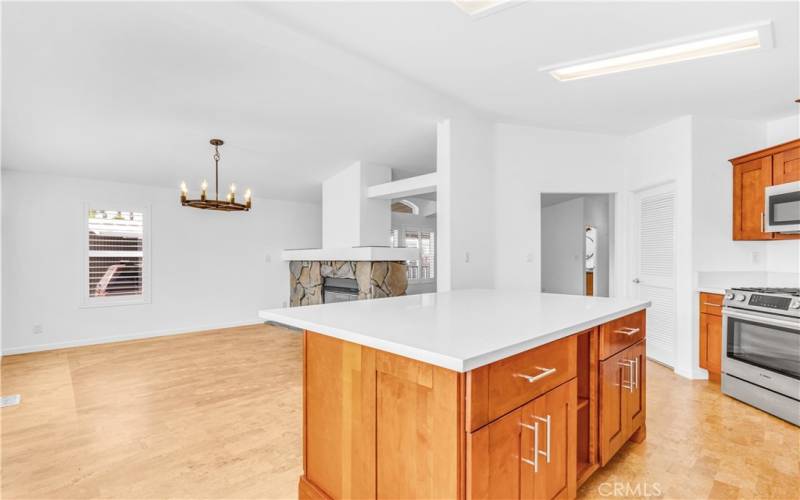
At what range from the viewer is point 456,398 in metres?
1.08

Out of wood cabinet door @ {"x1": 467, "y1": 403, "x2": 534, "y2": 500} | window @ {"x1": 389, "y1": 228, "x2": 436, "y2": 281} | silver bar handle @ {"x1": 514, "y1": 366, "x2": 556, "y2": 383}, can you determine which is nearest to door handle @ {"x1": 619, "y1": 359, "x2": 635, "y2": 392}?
silver bar handle @ {"x1": 514, "y1": 366, "x2": 556, "y2": 383}

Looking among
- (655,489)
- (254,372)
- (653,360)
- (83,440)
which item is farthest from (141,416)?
(653,360)

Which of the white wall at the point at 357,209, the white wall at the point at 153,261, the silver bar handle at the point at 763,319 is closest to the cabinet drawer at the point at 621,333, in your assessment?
the silver bar handle at the point at 763,319

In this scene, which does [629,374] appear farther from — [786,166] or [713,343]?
[786,166]

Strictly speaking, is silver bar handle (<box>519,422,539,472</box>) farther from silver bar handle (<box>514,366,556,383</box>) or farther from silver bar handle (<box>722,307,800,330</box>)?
silver bar handle (<box>722,307,800,330</box>)

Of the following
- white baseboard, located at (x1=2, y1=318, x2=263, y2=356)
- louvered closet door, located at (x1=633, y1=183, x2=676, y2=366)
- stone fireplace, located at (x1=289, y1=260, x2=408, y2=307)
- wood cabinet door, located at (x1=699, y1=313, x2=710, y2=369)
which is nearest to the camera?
wood cabinet door, located at (x1=699, y1=313, x2=710, y2=369)

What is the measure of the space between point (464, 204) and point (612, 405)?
227 centimetres

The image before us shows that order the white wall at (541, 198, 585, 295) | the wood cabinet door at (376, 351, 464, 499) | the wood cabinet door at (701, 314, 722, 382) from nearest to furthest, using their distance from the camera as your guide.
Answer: the wood cabinet door at (376, 351, 464, 499) < the wood cabinet door at (701, 314, 722, 382) < the white wall at (541, 198, 585, 295)

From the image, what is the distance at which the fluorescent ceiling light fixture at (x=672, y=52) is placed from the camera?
232 cm

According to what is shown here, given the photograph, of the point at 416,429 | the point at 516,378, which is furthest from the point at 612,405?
the point at 416,429

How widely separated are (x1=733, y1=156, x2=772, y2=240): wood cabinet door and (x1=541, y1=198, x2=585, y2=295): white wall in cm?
290

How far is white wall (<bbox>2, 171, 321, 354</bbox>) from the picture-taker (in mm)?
4559

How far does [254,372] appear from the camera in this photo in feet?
12.3

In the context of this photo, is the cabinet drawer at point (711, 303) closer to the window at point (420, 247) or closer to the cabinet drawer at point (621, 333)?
the cabinet drawer at point (621, 333)
